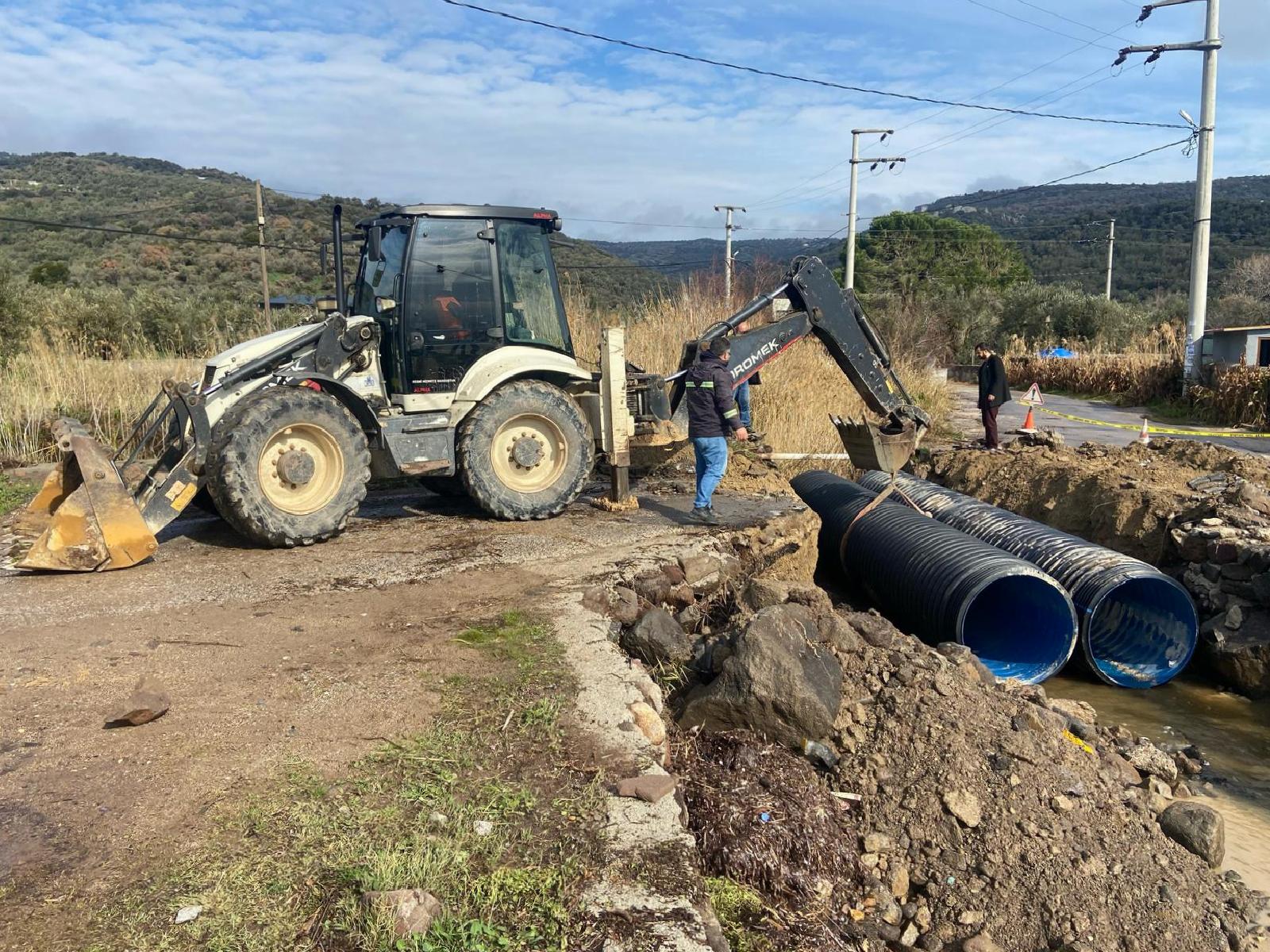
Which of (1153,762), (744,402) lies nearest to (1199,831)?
(1153,762)

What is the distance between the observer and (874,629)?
581 centimetres

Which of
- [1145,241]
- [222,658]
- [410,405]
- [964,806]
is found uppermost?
[1145,241]

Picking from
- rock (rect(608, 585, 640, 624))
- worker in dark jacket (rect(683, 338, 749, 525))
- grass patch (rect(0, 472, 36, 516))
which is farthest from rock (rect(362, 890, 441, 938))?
grass patch (rect(0, 472, 36, 516))

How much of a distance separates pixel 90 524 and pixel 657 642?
3.94 m

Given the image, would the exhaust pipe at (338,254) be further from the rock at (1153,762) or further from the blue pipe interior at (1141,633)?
the rock at (1153,762)

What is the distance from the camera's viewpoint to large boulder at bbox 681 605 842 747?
4777mm

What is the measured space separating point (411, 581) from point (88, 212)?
48.4 m

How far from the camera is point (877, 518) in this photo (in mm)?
8852

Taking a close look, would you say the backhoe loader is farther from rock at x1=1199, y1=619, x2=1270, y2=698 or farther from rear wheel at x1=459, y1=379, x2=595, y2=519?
rock at x1=1199, y1=619, x2=1270, y2=698

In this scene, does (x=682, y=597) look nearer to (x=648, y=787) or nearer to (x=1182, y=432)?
(x=648, y=787)

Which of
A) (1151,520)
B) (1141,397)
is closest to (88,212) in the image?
(1141,397)

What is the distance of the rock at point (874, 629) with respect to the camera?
5.72m

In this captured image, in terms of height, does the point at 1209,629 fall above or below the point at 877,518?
below

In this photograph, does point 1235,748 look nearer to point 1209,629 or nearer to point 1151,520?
point 1209,629
